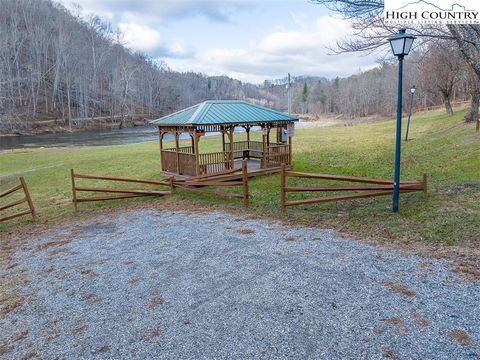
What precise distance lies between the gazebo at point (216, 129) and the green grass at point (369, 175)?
4.15ft

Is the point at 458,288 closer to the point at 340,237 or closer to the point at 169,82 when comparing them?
the point at 340,237

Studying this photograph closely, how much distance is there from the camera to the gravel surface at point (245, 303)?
3.71m

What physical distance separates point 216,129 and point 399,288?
9.95m

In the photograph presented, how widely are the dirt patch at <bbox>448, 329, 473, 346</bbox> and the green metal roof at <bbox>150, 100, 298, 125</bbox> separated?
33.9ft

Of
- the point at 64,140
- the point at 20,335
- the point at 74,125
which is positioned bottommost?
the point at 20,335

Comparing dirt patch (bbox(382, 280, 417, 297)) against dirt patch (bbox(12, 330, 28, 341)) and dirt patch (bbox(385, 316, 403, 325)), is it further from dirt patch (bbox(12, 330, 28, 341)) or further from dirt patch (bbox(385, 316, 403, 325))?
dirt patch (bbox(12, 330, 28, 341))

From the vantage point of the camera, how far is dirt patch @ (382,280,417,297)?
448 cm

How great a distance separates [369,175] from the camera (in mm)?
13234

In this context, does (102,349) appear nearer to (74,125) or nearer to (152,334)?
(152,334)

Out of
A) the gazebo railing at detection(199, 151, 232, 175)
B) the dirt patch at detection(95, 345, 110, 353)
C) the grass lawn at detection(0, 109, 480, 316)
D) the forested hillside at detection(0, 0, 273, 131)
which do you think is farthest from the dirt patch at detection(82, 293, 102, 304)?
the forested hillside at detection(0, 0, 273, 131)

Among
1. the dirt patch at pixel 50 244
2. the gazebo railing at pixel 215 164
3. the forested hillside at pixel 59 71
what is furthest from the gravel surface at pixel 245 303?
the forested hillside at pixel 59 71

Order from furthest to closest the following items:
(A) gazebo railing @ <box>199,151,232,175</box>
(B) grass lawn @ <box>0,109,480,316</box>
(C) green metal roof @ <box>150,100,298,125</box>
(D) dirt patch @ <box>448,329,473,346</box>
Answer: (A) gazebo railing @ <box>199,151,232,175</box>, (C) green metal roof @ <box>150,100,298,125</box>, (B) grass lawn @ <box>0,109,480,316</box>, (D) dirt patch @ <box>448,329,473,346</box>

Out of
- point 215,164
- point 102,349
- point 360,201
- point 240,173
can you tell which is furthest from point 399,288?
point 215,164

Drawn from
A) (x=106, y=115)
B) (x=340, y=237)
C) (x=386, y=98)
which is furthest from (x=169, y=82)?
(x=340, y=237)
